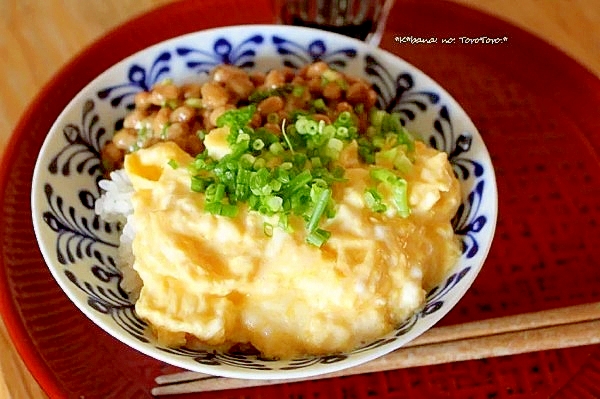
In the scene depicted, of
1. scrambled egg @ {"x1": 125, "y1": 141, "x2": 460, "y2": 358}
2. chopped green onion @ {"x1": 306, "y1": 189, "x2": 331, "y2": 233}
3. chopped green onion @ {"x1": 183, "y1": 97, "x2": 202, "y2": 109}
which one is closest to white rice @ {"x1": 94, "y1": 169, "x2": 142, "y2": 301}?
scrambled egg @ {"x1": 125, "y1": 141, "x2": 460, "y2": 358}

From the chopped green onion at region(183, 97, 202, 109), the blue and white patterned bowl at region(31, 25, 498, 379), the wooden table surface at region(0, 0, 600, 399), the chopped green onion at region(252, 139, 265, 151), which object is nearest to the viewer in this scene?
the blue and white patterned bowl at region(31, 25, 498, 379)

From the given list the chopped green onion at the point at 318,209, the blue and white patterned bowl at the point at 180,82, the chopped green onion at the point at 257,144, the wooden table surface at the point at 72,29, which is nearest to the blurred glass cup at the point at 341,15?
the blue and white patterned bowl at the point at 180,82

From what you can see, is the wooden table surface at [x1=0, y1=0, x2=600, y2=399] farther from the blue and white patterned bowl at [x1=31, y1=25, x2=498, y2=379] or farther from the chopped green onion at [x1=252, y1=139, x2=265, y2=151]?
the chopped green onion at [x1=252, y1=139, x2=265, y2=151]

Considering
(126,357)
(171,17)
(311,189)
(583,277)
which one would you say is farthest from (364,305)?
(171,17)

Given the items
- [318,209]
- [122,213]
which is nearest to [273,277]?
[318,209]

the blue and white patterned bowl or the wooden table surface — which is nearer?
the blue and white patterned bowl

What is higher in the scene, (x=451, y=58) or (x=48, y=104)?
(x=48, y=104)

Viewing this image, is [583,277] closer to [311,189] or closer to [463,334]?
[463,334]
